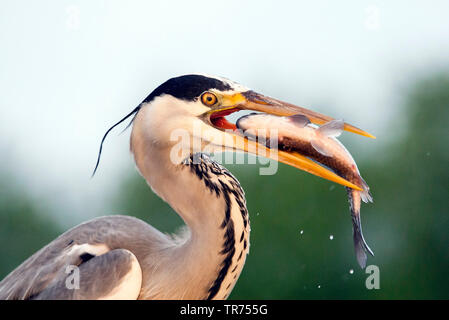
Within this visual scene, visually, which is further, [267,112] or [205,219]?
[267,112]

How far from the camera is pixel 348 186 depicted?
2.70m

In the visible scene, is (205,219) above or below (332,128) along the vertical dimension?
below

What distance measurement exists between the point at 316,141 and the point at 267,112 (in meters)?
0.26

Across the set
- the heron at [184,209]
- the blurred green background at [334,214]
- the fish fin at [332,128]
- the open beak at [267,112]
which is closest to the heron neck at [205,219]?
the heron at [184,209]

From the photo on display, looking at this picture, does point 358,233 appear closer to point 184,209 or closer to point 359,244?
point 359,244

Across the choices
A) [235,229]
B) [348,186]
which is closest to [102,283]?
[235,229]

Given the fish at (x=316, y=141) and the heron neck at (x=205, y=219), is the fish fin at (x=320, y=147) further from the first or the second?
the heron neck at (x=205, y=219)

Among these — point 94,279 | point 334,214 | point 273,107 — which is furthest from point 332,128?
point 334,214

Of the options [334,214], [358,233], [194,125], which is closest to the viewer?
[358,233]

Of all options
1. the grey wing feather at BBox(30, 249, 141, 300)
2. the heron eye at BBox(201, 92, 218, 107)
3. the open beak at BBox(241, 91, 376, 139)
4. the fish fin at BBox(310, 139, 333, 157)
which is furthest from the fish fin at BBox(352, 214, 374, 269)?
the grey wing feather at BBox(30, 249, 141, 300)

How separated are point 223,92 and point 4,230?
1376cm

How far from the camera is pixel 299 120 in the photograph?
2703 mm

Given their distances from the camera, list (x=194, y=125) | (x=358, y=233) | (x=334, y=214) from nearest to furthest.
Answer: (x=358, y=233)
(x=194, y=125)
(x=334, y=214)

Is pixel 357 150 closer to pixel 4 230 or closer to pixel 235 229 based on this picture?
pixel 4 230
